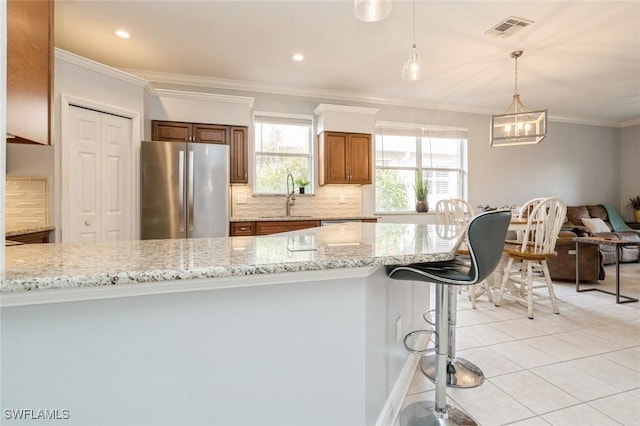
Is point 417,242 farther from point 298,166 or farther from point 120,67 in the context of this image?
point 120,67

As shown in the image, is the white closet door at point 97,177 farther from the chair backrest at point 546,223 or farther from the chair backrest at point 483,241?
the chair backrest at point 546,223

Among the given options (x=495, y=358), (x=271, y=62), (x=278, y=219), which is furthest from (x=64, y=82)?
(x=495, y=358)

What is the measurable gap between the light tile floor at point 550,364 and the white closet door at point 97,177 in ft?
11.1

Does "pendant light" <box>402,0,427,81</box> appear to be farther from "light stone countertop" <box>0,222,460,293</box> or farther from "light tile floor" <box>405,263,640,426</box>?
"light tile floor" <box>405,263,640,426</box>

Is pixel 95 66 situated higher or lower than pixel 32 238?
higher

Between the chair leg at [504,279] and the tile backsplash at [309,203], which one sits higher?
A: the tile backsplash at [309,203]

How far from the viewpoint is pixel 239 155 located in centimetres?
429

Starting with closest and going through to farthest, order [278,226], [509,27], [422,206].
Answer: [509,27] → [278,226] → [422,206]

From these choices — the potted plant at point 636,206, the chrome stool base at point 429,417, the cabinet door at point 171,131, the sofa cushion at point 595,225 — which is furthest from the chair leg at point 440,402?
the potted plant at point 636,206

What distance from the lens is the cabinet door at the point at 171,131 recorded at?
397 centimetres

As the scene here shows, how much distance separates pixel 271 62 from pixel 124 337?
3749 mm

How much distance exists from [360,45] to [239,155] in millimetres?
2043

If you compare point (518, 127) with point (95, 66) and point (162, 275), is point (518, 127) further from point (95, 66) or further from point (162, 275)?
point (95, 66)

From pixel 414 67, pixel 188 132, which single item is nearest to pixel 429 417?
pixel 414 67
